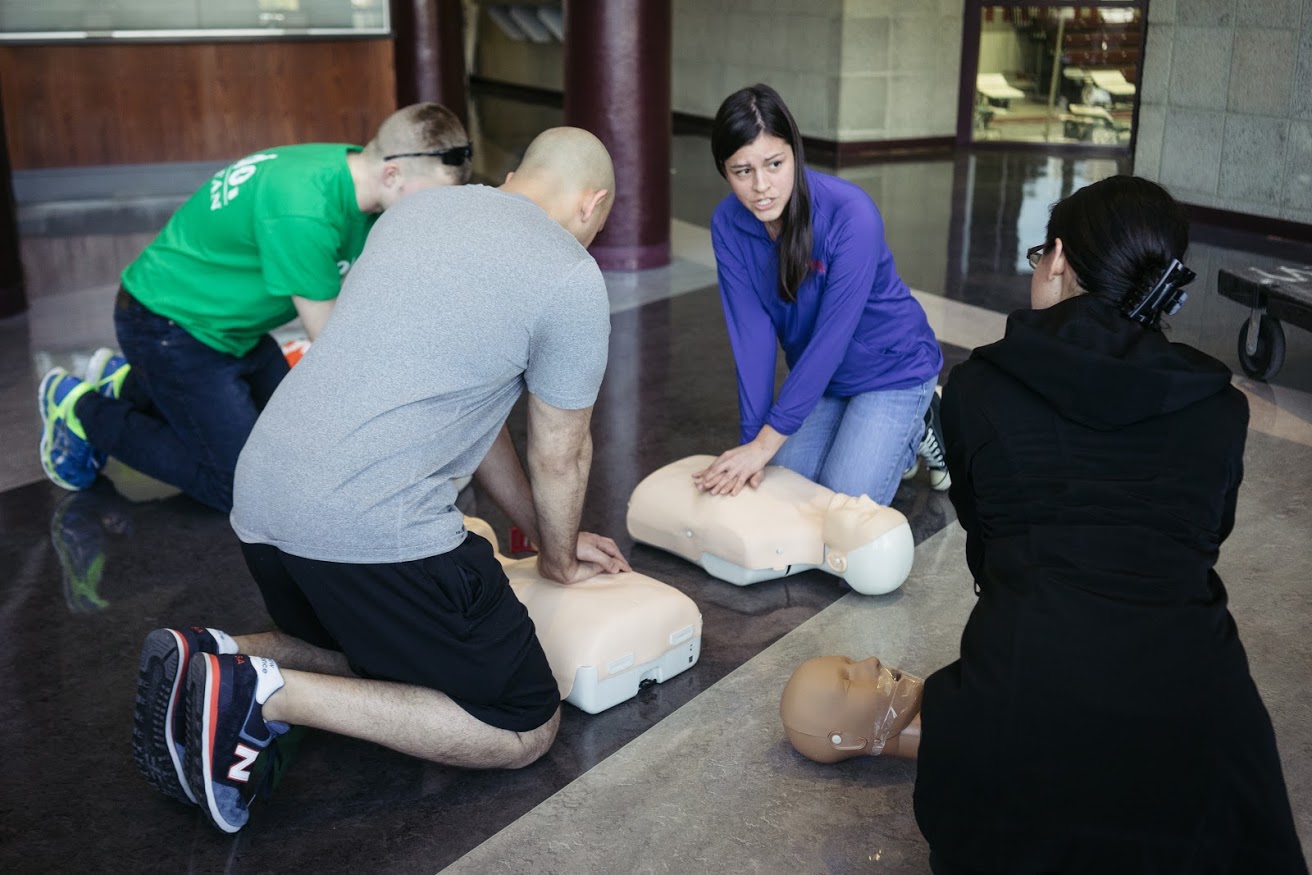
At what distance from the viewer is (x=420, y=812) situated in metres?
2.21

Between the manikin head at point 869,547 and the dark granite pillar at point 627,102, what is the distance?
352 centimetres

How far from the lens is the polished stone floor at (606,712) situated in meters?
2.12

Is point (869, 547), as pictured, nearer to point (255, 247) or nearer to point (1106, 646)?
point (1106, 646)

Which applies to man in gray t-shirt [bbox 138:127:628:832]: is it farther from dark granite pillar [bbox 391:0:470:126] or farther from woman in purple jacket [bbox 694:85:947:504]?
dark granite pillar [bbox 391:0:470:126]

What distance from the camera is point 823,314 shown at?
10.1 feet

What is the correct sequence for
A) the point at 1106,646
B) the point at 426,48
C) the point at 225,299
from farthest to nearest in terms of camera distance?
1. the point at 426,48
2. the point at 225,299
3. the point at 1106,646

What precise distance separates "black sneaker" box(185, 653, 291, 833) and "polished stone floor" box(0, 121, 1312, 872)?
10 centimetres

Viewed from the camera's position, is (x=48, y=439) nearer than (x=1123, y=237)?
No

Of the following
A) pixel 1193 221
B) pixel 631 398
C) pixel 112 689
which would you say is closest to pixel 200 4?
pixel 631 398

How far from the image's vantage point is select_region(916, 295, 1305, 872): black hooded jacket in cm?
167

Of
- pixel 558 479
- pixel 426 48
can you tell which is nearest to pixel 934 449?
pixel 558 479

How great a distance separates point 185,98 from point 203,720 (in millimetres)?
7266

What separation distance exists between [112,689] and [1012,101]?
962 centimetres

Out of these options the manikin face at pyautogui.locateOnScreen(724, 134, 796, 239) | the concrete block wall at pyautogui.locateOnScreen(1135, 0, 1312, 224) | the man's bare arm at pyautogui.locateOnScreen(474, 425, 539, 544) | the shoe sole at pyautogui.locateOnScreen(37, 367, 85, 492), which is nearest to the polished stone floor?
the shoe sole at pyautogui.locateOnScreen(37, 367, 85, 492)
